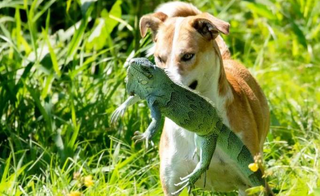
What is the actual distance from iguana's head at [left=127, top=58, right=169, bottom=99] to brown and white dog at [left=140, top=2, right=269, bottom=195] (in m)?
0.89

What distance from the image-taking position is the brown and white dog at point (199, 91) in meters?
5.13

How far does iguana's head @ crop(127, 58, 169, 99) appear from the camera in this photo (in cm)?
404

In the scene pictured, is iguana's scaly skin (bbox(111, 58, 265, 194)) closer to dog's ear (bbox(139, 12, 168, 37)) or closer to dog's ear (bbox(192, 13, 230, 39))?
dog's ear (bbox(192, 13, 230, 39))

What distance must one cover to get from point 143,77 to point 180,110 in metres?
0.28

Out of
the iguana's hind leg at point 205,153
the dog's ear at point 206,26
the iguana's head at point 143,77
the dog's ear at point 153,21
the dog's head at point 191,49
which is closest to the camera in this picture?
the iguana's head at point 143,77

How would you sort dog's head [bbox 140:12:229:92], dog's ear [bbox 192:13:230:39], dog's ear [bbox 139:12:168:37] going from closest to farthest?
dog's head [bbox 140:12:229:92], dog's ear [bbox 192:13:230:39], dog's ear [bbox 139:12:168:37]

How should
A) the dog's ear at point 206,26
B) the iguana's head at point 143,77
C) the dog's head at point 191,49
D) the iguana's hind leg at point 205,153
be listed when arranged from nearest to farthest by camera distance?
the iguana's head at point 143,77
the iguana's hind leg at point 205,153
the dog's head at point 191,49
the dog's ear at point 206,26

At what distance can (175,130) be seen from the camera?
17.5ft

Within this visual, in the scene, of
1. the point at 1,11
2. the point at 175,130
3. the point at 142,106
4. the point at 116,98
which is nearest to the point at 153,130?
the point at 175,130

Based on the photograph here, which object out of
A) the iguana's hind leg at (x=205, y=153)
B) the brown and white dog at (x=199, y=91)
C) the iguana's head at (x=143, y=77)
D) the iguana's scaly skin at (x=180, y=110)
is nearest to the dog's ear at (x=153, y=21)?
the brown and white dog at (x=199, y=91)

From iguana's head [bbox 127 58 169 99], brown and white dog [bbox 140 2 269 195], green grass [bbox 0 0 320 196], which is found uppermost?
iguana's head [bbox 127 58 169 99]

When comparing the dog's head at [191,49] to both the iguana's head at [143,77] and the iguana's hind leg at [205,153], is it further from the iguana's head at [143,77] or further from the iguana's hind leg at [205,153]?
the iguana's head at [143,77]

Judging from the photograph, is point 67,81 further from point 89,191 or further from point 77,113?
point 89,191

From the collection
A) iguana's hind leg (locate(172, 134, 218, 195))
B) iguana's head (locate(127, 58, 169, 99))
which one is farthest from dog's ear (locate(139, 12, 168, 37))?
iguana's head (locate(127, 58, 169, 99))
